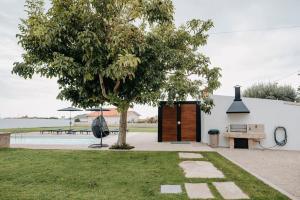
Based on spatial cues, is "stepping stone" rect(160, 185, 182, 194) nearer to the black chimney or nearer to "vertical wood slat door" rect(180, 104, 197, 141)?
the black chimney

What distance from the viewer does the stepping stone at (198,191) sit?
4.92m

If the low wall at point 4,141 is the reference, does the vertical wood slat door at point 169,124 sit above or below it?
above

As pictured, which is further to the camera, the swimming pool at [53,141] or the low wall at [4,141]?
the swimming pool at [53,141]

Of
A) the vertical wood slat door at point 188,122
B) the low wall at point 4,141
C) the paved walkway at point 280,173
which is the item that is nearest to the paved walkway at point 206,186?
the paved walkway at point 280,173

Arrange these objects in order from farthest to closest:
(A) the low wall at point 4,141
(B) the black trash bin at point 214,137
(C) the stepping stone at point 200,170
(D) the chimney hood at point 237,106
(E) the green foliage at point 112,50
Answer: (B) the black trash bin at point 214,137 < (D) the chimney hood at point 237,106 < (A) the low wall at point 4,141 < (E) the green foliage at point 112,50 < (C) the stepping stone at point 200,170

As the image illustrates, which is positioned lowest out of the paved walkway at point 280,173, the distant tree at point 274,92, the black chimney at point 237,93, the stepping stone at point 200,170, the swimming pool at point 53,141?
the paved walkway at point 280,173

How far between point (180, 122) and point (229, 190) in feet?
35.9

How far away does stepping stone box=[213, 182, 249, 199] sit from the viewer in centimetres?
495

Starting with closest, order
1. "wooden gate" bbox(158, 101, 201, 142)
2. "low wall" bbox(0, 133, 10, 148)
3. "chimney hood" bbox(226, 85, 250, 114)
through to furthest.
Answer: "low wall" bbox(0, 133, 10, 148) < "chimney hood" bbox(226, 85, 250, 114) < "wooden gate" bbox(158, 101, 201, 142)

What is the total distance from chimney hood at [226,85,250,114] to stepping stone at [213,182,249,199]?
8.66 metres

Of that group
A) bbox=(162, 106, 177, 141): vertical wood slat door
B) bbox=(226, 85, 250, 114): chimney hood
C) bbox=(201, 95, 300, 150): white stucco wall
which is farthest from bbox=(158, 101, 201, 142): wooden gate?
bbox=(226, 85, 250, 114): chimney hood

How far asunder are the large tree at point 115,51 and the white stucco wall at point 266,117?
2.08 m

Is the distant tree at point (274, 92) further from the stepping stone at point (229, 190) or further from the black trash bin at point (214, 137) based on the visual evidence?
the stepping stone at point (229, 190)

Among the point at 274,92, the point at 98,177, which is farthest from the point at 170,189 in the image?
the point at 274,92
